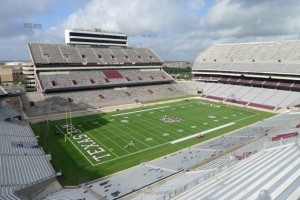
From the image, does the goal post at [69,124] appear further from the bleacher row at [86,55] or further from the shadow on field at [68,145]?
the bleacher row at [86,55]

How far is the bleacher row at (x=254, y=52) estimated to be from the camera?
60.1 metres

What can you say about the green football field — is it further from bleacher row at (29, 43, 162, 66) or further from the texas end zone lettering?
bleacher row at (29, 43, 162, 66)

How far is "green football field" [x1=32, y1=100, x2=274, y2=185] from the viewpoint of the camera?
83.4ft

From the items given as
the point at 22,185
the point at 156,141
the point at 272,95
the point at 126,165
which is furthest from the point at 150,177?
the point at 272,95

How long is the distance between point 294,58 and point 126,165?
50408 mm

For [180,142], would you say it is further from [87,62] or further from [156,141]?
[87,62]

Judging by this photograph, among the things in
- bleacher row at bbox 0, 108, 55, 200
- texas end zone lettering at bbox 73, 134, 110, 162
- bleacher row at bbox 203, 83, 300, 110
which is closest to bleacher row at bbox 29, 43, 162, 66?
bleacher row at bbox 203, 83, 300, 110

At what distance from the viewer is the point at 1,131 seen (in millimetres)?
26281

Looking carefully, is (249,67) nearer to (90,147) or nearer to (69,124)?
(69,124)

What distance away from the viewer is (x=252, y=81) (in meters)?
61.9

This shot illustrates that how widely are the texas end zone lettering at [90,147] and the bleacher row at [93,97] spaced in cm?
1447

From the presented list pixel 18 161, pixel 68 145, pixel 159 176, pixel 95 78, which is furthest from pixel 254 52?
pixel 18 161

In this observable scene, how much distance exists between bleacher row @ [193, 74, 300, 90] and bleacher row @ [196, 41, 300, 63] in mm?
5031

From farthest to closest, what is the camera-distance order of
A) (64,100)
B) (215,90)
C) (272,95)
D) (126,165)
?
(215,90)
(272,95)
(64,100)
(126,165)
